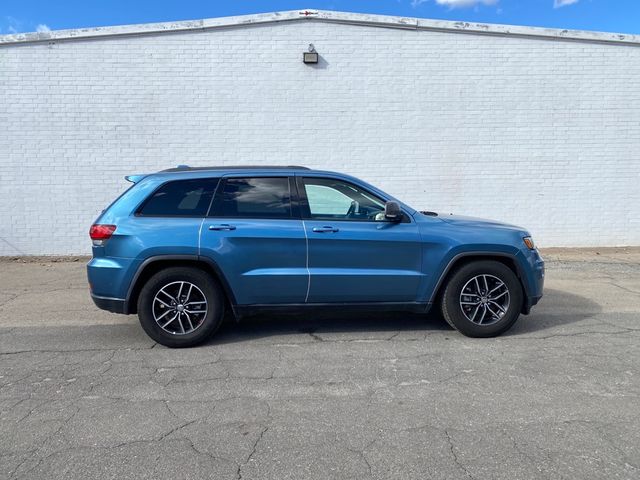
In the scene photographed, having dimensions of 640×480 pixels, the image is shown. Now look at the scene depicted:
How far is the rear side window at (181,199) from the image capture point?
5.16 meters

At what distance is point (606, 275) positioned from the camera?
29.3ft

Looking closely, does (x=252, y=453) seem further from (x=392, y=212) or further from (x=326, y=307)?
(x=392, y=212)

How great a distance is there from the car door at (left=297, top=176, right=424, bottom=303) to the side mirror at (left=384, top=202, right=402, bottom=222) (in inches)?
2.0

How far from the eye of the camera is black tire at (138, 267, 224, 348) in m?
5.04

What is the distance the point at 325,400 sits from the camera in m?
3.94

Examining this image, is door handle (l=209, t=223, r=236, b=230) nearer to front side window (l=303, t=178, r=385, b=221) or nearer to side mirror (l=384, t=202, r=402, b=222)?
front side window (l=303, t=178, r=385, b=221)

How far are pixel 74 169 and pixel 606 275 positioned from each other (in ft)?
33.6

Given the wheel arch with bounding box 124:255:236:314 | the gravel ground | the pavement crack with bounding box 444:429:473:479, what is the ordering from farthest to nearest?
the wheel arch with bounding box 124:255:236:314 < the gravel ground < the pavement crack with bounding box 444:429:473:479

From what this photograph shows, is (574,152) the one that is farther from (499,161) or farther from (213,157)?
(213,157)

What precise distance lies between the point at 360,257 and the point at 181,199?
189 centimetres

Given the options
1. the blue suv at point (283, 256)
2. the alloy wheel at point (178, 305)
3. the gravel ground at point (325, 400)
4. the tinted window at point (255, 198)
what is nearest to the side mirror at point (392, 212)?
the blue suv at point (283, 256)

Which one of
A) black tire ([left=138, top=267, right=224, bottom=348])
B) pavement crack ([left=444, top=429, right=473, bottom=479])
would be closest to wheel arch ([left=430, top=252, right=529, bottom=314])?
pavement crack ([left=444, top=429, right=473, bottom=479])

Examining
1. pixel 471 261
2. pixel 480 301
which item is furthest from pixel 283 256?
pixel 480 301

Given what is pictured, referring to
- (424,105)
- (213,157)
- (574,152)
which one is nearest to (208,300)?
(213,157)
